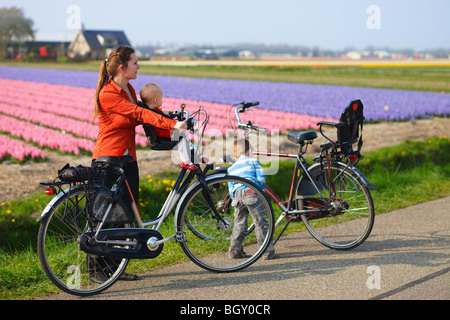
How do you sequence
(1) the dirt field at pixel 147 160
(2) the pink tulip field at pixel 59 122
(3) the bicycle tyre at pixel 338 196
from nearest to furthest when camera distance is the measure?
(3) the bicycle tyre at pixel 338 196, (1) the dirt field at pixel 147 160, (2) the pink tulip field at pixel 59 122

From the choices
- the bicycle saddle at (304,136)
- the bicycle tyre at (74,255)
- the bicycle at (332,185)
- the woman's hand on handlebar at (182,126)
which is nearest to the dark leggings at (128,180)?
the bicycle tyre at (74,255)

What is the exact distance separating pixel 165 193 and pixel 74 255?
10.2ft

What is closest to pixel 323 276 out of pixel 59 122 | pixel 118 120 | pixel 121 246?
pixel 121 246

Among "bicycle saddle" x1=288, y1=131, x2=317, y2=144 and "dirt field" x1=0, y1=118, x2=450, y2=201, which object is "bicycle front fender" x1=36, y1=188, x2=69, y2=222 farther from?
"dirt field" x1=0, y1=118, x2=450, y2=201

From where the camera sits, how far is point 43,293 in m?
4.58

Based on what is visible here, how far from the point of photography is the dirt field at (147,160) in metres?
8.69

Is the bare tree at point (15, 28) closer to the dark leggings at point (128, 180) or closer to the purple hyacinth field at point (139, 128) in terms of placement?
the purple hyacinth field at point (139, 128)

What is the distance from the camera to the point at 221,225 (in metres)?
5.34

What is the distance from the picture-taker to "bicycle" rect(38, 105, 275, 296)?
14.9 feet

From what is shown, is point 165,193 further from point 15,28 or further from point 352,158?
point 15,28

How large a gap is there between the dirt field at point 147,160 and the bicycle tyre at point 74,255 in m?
3.41

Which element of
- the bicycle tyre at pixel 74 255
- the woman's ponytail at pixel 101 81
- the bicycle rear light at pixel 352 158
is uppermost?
the woman's ponytail at pixel 101 81

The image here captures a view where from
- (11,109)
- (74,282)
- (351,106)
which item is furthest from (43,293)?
(11,109)

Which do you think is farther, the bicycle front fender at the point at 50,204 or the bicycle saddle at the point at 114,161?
the bicycle saddle at the point at 114,161
